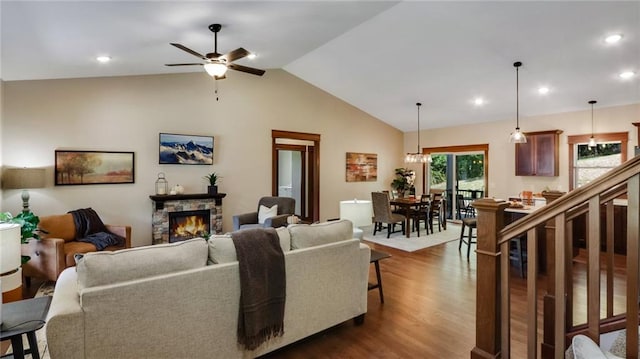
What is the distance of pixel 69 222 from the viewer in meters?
4.48

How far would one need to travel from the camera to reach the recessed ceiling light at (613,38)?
3.95m

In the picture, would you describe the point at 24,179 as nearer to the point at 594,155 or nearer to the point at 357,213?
the point at 357,213

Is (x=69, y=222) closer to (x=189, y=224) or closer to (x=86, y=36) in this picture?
(x=189, y=224)

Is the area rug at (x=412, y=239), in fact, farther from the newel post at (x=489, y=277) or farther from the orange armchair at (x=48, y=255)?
the orange armchair at (x=48, y=255)

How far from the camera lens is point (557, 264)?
157 centimetres

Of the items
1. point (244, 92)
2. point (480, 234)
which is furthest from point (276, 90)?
point (480, 234)

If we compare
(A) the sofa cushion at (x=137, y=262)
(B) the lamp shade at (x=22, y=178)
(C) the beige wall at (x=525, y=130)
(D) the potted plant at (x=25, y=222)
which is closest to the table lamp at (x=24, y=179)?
(B) the lamp shade at (x=22, y=178)

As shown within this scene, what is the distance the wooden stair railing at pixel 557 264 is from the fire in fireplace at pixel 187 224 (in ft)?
16.7

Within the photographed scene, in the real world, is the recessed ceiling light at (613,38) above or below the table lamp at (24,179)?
above

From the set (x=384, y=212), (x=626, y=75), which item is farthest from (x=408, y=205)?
(x=626, y=75)

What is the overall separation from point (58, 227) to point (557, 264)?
17.9ft

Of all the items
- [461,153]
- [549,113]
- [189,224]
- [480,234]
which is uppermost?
[549,113]

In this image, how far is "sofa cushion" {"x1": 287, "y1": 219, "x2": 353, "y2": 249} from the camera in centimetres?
259

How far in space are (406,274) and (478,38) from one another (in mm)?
3460
